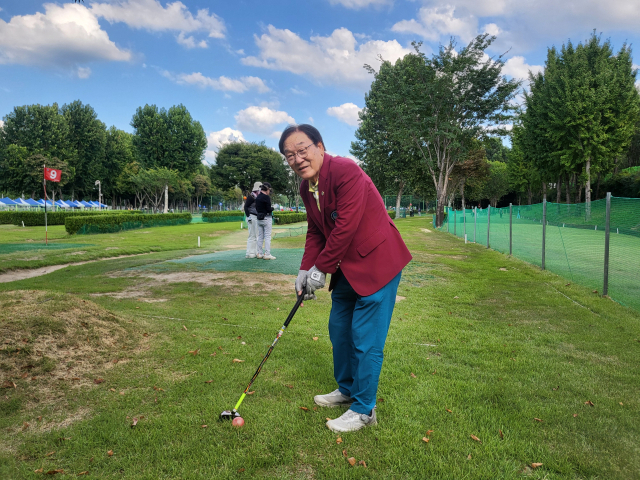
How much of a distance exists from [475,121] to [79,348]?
1188 inches

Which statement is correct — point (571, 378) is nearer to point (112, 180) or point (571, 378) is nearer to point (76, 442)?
point (76, 442)

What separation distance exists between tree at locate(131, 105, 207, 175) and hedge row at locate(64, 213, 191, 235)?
23473mm

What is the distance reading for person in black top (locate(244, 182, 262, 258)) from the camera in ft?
36.4

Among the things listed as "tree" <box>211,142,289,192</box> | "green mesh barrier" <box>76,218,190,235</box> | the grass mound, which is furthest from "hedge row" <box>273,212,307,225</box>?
the grass mound

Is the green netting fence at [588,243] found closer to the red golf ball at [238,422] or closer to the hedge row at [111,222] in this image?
the red golf ball at [238,422]

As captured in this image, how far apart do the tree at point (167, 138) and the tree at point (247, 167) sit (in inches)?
384

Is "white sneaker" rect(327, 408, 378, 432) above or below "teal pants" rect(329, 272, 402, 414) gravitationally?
below

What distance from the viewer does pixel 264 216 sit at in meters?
11.0

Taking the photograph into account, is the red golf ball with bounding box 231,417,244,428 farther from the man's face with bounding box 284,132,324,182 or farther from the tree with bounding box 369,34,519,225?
the tree with bounding box 369,34,519,225

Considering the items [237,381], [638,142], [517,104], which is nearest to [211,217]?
[517,104]

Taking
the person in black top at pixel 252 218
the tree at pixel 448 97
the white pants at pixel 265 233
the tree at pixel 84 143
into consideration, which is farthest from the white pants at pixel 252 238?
the tree at pixel 84 143

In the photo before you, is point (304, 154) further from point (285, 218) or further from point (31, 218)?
point (31, 218)

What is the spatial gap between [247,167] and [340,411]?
65106 mm

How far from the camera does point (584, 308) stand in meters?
6.14
